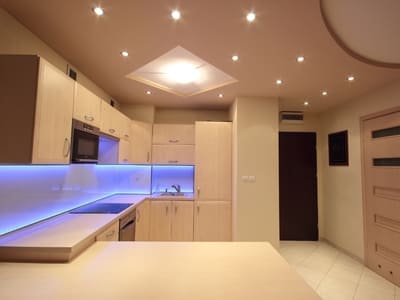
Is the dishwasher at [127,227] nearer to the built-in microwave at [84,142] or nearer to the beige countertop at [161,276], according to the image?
the built-in microwave at [84,142]

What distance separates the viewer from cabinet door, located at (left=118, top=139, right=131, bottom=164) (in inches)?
135

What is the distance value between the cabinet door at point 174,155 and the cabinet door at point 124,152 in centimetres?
50

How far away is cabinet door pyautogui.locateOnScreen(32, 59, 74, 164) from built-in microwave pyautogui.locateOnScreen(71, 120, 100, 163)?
0.38 ft

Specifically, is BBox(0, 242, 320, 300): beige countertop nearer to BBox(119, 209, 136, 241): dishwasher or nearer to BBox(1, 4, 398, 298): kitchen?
BBox(119, 209, 136, 241): dishwasher

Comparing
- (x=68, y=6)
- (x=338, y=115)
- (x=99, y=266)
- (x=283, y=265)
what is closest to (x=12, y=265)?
(x=99, y=266)

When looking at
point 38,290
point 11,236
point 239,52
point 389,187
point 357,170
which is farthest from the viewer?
point 357,170

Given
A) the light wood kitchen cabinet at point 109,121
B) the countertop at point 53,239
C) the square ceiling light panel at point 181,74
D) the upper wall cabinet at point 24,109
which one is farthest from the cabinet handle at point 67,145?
the square ceiling light panel at point 181,74

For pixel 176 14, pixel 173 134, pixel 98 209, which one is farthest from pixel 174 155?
pixel 176 14

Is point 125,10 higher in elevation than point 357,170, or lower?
higher

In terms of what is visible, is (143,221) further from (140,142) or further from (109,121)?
(109,121)

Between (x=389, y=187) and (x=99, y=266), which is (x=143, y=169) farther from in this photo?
(x=389, y=187)

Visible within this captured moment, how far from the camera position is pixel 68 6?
1.69m

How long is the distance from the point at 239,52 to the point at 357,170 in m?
2.90

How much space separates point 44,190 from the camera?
7.04ft
